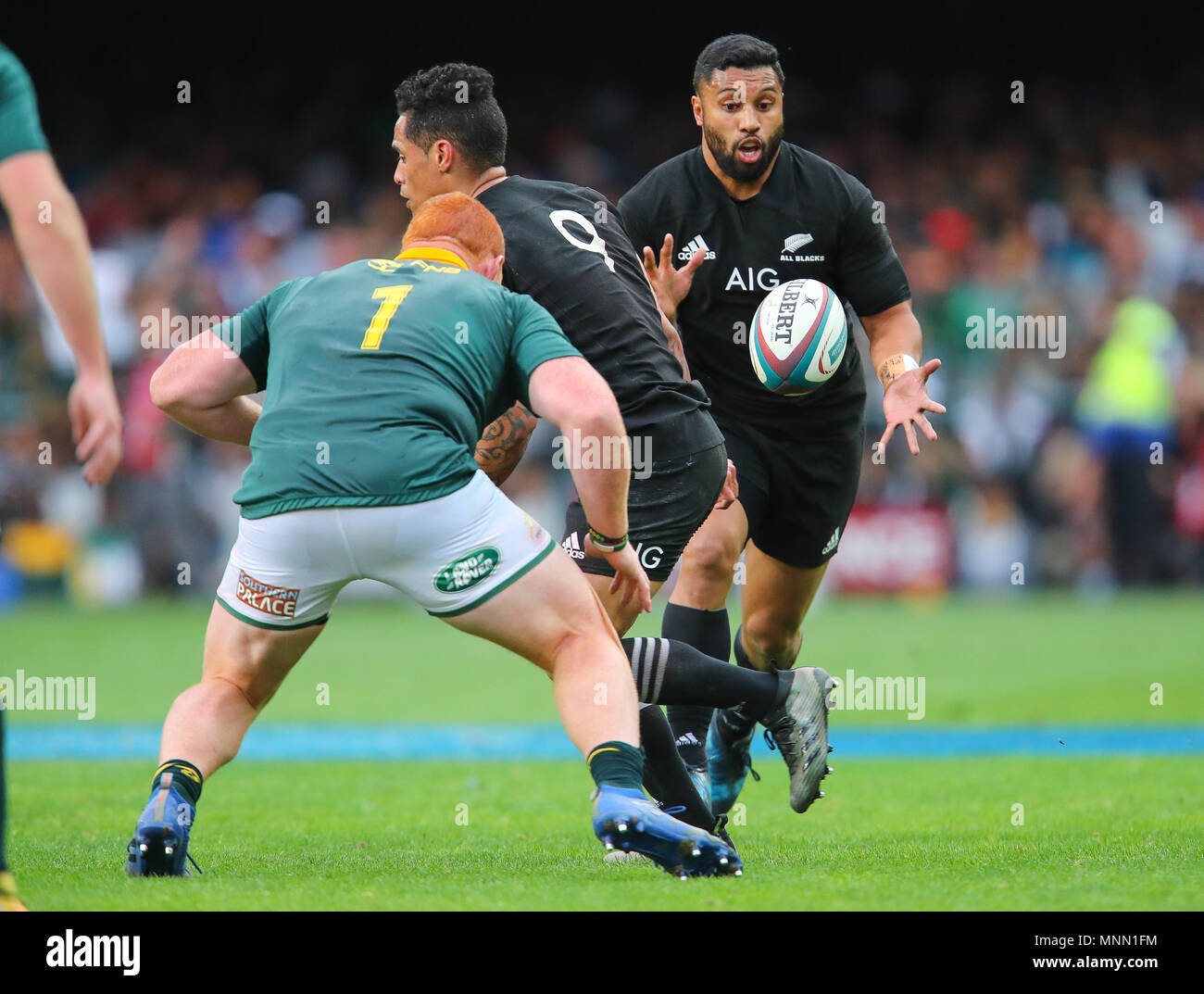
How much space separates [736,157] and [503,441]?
65.5 inches

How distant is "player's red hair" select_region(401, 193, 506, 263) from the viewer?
17.6ft

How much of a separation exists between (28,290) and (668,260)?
15.4m

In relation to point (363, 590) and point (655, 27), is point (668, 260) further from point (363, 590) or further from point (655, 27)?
point (655, 27)

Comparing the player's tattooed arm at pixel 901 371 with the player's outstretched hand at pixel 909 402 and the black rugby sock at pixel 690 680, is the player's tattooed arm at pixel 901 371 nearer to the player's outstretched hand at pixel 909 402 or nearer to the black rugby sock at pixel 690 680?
the player's outstretched hand at pixel 909 402

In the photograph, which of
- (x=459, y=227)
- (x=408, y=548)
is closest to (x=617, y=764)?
(x=408, y=548)

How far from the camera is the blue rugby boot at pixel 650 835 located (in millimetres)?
4559

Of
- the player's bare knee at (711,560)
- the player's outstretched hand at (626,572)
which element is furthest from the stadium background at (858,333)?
the player's outstretched hand at (626,572)

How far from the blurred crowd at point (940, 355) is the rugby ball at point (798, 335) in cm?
1210

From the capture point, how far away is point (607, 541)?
5066 millimetres

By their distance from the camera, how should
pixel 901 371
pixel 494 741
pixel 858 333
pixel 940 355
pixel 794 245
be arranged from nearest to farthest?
pixel 901 371 < pixel 794 245 < pixel 494 741 < pixel 940 355 < pixel 858 333

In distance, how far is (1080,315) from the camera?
20.5 meters

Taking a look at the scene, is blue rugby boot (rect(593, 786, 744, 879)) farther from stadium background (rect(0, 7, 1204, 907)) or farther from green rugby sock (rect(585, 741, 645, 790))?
stadium background (rect(0, 7, 1204, 907))

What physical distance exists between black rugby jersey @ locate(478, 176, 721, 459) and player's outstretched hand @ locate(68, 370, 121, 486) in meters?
2.20

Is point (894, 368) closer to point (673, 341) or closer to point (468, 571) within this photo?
point (673, 341)
